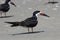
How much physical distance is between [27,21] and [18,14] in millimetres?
4242

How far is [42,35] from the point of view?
11.3 m

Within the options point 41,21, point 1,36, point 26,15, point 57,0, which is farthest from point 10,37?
point 57,0

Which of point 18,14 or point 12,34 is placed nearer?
point 12,34

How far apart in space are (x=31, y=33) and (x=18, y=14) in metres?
4.31

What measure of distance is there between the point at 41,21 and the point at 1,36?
2.90m

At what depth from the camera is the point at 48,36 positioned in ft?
36.2

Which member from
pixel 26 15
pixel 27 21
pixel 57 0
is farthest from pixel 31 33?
pixel 57 0

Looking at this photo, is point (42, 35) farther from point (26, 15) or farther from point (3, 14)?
point (3, 14)

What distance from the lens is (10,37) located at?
1102 cm

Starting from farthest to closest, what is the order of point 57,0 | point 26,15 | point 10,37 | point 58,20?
point 57,0 < point 26,15 < point 58,20 < point 10,37

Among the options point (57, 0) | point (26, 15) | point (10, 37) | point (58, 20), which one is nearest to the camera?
point (10, 37)

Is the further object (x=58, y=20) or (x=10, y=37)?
(x=58, y=20)

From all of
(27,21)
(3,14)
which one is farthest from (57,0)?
(27,21)

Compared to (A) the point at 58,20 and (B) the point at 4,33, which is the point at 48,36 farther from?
(A) the point at 58,20
